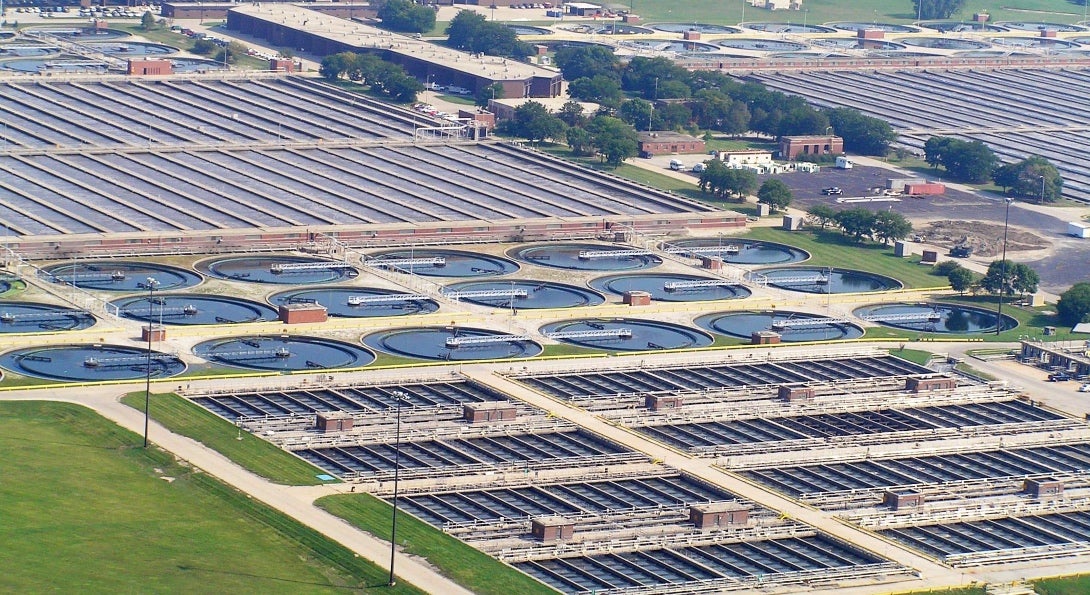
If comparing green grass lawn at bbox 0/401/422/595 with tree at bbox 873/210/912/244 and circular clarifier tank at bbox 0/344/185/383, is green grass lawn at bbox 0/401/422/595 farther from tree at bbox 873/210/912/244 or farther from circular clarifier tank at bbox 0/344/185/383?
tree at bbox 873/210/912/244

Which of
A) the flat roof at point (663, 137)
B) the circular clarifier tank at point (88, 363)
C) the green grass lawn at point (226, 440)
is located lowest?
the circular clarifier tank at point (88, 363)

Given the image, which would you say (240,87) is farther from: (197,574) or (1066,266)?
(197,574)

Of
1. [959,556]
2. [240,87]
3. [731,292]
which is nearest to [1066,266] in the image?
[731,292]

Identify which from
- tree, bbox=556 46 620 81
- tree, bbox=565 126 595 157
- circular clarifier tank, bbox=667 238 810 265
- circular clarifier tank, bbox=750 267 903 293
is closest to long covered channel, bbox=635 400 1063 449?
circular clarifier tank, bbox=750 267 903 293

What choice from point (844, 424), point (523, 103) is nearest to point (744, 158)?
point (523, 103)

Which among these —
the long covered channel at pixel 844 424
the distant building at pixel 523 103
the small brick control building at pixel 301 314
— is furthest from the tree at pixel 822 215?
the small brick control building at pixel 301 314

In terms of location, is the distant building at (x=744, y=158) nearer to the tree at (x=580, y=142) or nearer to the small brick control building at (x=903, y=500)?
the tree at (x=580, y=142)
